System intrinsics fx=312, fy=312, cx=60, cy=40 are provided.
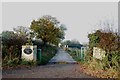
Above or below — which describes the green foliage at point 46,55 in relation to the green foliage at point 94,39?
below

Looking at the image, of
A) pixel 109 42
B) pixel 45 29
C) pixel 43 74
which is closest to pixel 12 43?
pixel 109 42

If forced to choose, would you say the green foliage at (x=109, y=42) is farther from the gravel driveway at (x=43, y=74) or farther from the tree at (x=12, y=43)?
the tree at (x=12, y=43)

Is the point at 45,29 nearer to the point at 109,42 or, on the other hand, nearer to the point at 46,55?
the point at 46,55

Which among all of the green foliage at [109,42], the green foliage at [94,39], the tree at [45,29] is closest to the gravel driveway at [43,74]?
the green foliage at [109,42]

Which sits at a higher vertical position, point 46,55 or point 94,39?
point 94,39

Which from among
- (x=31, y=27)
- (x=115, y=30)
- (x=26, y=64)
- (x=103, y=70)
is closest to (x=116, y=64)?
(x=103, y=70)

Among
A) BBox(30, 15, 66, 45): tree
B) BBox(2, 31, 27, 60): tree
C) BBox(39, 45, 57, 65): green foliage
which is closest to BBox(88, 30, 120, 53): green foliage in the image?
BBox(39, 45, 57, 65): green foliage

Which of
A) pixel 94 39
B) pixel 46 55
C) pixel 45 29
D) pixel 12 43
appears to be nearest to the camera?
pixel 94 39

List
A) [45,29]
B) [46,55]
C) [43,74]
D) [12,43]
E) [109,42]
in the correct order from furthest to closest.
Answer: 1. [45,29]
2. [46,55]
3. [12,43]
4. [109,42]
5. [43,74]

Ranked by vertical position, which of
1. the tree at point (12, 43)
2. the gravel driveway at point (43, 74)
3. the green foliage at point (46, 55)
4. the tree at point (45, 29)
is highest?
the tree at point (45, 29)

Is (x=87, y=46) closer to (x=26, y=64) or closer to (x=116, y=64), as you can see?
(x=26, y=64)

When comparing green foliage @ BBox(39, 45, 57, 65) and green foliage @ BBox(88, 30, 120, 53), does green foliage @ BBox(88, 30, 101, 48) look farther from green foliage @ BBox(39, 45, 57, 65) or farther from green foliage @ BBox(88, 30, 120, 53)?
green foliage @ BBox(39, 45, 57, 65)

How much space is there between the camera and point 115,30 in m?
18.7

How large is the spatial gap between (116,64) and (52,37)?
25.4 m
